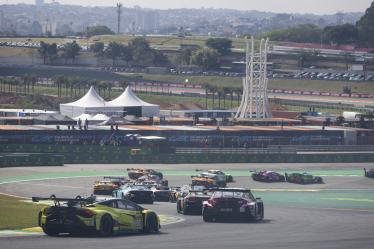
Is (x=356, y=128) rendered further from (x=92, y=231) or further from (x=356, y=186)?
(x=92, y=231)

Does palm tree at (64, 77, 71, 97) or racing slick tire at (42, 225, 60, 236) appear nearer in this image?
racing slick tire at (42, 225, 60, 236)

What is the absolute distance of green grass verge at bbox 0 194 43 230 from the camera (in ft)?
100

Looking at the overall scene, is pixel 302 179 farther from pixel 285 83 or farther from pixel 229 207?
pixel 285 83

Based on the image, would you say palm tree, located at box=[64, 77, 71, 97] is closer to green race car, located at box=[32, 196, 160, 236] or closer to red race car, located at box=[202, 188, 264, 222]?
red race car, located at box=[202, 188, 264, 222]

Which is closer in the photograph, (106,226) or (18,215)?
(106,226)

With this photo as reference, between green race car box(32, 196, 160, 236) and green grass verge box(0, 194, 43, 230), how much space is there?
5.39 ft

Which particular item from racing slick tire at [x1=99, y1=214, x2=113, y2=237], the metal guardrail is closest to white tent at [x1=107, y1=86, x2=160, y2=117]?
the metal guardrail

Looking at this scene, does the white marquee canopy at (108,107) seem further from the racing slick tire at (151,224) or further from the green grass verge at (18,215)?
the racing slick tire at (151,224)

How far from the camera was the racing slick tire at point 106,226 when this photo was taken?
28.6 metres

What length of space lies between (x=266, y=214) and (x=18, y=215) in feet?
29.8

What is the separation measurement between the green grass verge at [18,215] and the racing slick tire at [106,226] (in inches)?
104

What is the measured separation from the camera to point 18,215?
32.9 meters

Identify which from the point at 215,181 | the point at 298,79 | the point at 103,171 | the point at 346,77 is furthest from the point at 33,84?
the point at 215,181

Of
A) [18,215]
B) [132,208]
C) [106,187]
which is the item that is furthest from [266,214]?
[106,187]
